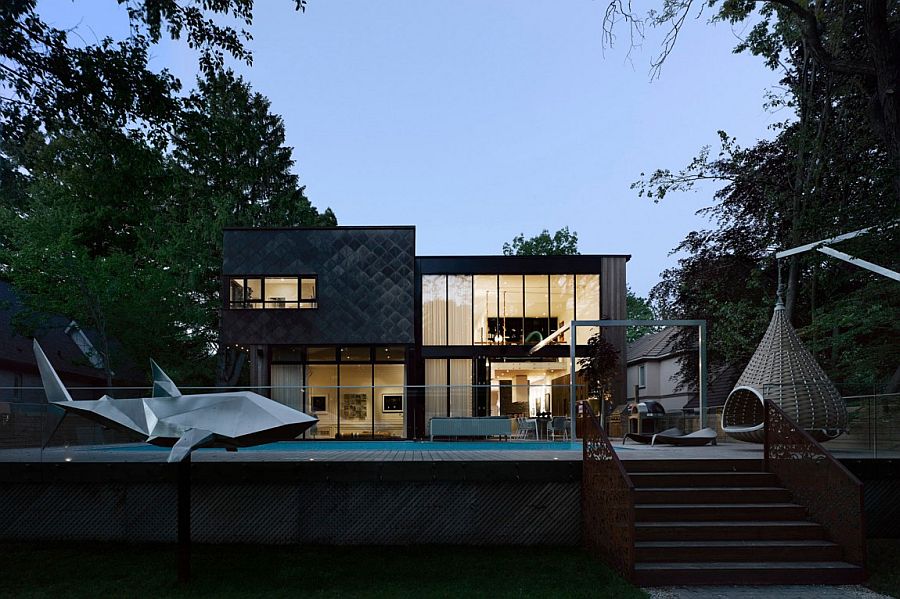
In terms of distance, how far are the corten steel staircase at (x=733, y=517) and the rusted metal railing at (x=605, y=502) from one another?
11 mm

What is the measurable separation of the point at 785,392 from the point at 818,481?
4291 millimetres

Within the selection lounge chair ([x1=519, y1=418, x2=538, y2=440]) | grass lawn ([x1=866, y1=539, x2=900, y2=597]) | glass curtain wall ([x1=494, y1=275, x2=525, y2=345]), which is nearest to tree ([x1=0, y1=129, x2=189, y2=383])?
lounge chair ([x1=519, y1=418, x2=538, y2=440])

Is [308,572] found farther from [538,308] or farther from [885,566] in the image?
[538,308]

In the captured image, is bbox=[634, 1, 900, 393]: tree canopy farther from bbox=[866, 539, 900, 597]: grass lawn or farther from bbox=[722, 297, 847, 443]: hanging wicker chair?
bbox=[866, 539, 900, 597]: grass lawn

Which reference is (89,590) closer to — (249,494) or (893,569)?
(249,494)

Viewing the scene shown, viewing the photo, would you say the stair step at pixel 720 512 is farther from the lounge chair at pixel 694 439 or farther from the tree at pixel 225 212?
the tree at pixel 225 212

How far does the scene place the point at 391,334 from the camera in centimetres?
2306

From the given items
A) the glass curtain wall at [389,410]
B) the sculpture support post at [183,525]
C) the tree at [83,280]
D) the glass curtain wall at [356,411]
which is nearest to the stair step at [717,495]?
the sculpture support post at [183,525]

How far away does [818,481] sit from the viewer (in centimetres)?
769

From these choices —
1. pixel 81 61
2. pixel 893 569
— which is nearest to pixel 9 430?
pixel 81 61

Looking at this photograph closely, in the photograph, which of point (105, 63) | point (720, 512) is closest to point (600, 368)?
point (720, 512)

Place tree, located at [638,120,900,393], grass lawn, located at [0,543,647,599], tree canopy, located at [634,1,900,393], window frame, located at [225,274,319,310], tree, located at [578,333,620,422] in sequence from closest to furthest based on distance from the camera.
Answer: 1. grass lawn, located at [0,543,647,599]
2. tree canopy, located at [634,1,900,393]
3. tree, located at [638,120,900,393]
4. tree, located at [578,333,620,422]
5. window frame, located at [225,274,319,310]

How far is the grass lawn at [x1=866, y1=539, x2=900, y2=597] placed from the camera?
675 centimetres

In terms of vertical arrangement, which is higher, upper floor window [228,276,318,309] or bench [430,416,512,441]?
upper floor window [228,276,318,309]
